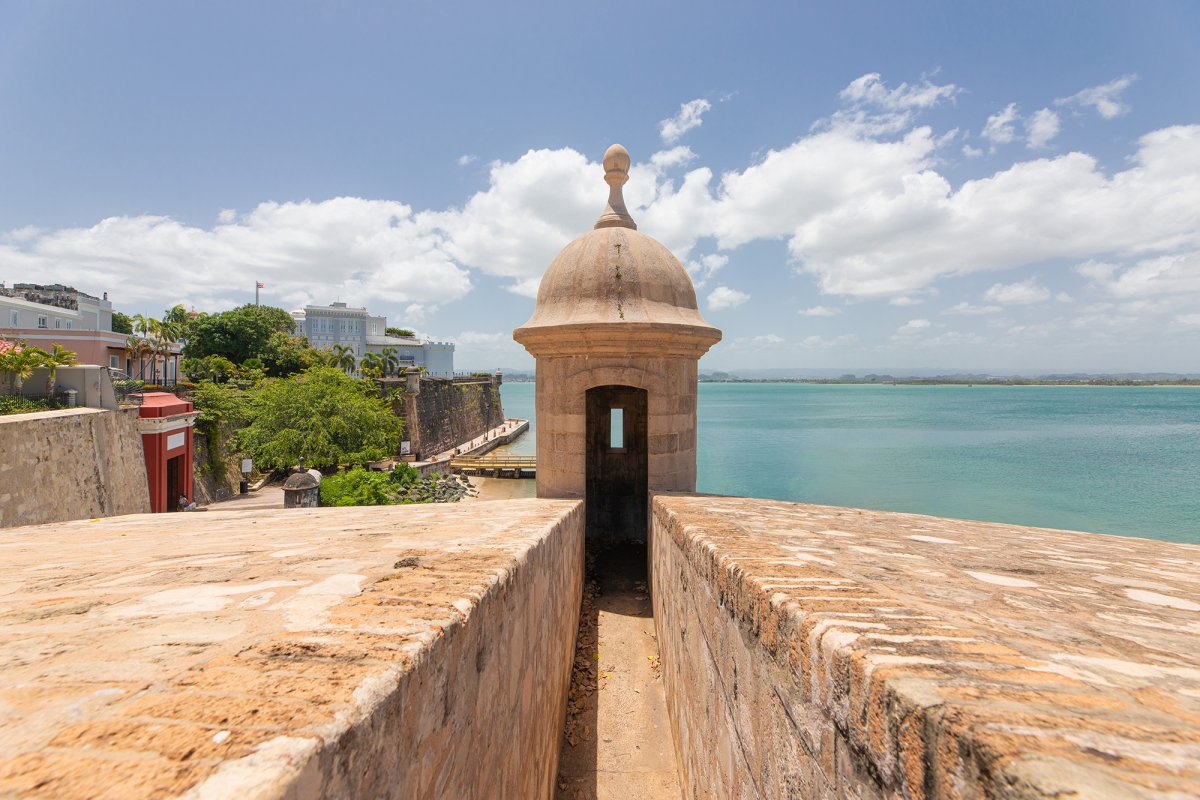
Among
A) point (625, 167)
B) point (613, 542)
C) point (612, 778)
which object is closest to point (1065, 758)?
point (612, 778)

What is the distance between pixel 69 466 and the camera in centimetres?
953

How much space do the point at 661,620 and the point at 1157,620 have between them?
3.69 m

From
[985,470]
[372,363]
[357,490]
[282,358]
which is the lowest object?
[985,470]

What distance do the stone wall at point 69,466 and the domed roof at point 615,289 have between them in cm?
795

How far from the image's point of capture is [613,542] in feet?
29.9

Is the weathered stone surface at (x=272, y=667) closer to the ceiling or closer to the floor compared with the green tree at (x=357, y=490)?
closer to the ceiling

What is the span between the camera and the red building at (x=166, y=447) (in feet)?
40.7

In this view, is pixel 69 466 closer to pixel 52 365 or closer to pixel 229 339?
pixel 52 365

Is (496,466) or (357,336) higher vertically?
(357,336)

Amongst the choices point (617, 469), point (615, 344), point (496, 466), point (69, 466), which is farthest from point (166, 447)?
point (496, 466)

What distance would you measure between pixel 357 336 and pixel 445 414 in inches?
1682

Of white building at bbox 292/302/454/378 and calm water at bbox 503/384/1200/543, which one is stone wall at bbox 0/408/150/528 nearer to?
calm water at bbox 503/384/1200/543

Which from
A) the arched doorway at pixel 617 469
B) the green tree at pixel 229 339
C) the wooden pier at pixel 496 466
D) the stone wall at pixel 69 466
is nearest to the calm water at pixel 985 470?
the wooden pier at pixel 496 466

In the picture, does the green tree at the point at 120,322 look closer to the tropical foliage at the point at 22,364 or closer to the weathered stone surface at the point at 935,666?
the tropical foliage at the point at 22,364
